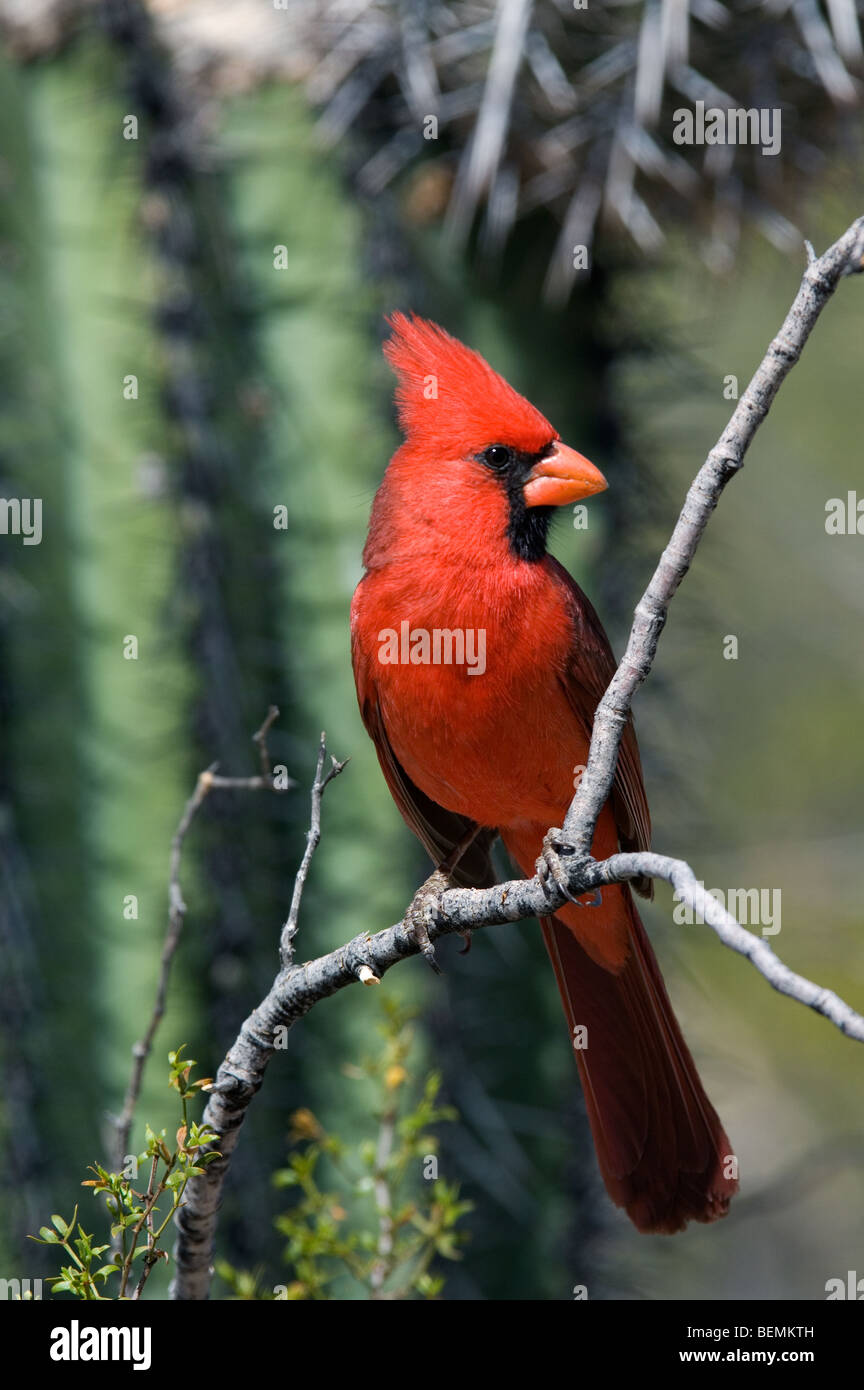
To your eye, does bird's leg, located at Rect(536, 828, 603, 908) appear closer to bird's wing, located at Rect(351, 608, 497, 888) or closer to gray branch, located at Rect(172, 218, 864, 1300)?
gray branch, located at Rect(172, 218, 864, 1300)

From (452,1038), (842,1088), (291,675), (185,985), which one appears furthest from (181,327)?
(842,1088)

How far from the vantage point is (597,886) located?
52.4 inches

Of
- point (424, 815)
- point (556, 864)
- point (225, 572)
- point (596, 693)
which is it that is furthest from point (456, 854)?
point (556, 864)

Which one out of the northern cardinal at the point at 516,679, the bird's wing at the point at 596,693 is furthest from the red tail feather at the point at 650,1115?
the bird's wing at the point at 596,693

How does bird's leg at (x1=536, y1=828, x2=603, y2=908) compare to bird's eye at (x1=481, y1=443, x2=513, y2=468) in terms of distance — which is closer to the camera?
bird's leg at (x1=536, y1=828, x2=603, y2=908)

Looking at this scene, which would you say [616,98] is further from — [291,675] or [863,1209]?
[863,1209]

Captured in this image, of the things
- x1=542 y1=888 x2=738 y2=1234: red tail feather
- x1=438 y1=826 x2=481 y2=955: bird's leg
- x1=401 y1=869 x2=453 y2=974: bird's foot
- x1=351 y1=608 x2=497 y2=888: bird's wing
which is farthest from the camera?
x1=438 y1=826 x2=481 y2=955: bird's leg

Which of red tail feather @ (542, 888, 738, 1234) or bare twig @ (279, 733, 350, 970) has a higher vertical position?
bare twig @ (279, 733, 350, 970)

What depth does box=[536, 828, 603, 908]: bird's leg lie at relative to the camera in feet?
4.55

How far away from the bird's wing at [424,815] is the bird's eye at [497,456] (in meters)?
0.30

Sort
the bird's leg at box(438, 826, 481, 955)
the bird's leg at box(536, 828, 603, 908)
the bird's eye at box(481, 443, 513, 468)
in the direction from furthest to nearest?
the bird's leg at box(438, 826, 481, 955) → the bird's eye at box(481, 443, 513, 468) → the bird's leg at box(536, 828, 603, 908)

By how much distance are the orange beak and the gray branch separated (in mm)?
523

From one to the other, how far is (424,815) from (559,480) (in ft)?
1.96

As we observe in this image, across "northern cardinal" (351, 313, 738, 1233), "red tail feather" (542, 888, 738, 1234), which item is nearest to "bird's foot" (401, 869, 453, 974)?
"northern cardinal" (351, 313, 738, 1233)
